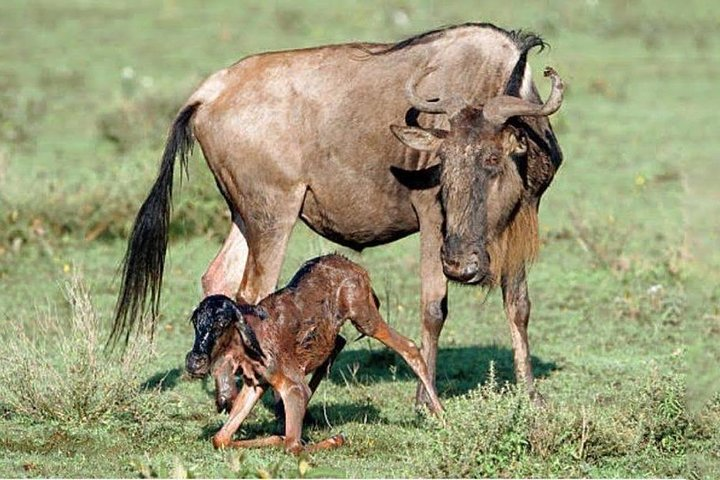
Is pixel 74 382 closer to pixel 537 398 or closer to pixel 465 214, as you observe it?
pixel 465 214

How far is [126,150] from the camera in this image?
16.3 m

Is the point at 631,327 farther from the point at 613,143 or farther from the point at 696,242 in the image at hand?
the point at 613,143

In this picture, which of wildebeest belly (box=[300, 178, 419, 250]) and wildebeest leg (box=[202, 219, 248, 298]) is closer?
wildebeest belly (box=[300, 178, 419, 250])

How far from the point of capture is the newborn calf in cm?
689

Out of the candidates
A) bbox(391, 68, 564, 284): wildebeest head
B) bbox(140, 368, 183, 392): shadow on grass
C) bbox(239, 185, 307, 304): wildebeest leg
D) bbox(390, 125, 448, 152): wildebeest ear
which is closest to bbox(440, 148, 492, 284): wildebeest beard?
bbox(391, 68, 564, 284): wildebeest head

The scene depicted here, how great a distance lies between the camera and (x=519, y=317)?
8438 mm

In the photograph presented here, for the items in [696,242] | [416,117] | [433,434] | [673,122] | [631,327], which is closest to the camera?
[433,434]

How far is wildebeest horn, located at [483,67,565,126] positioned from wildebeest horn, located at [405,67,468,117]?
0.49ft

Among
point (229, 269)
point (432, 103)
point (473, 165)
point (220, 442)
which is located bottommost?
point (220, 442)

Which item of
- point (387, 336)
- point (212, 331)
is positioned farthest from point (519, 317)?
point (212, 331)

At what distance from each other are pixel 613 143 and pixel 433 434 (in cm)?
1031

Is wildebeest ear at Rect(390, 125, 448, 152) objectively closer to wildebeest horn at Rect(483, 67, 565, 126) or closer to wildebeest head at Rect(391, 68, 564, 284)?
wildebeest head at Rect(391, 68, 564, 284)

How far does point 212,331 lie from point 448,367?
2.99 m

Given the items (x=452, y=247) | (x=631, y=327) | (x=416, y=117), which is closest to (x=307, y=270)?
(x=452, y=247)
